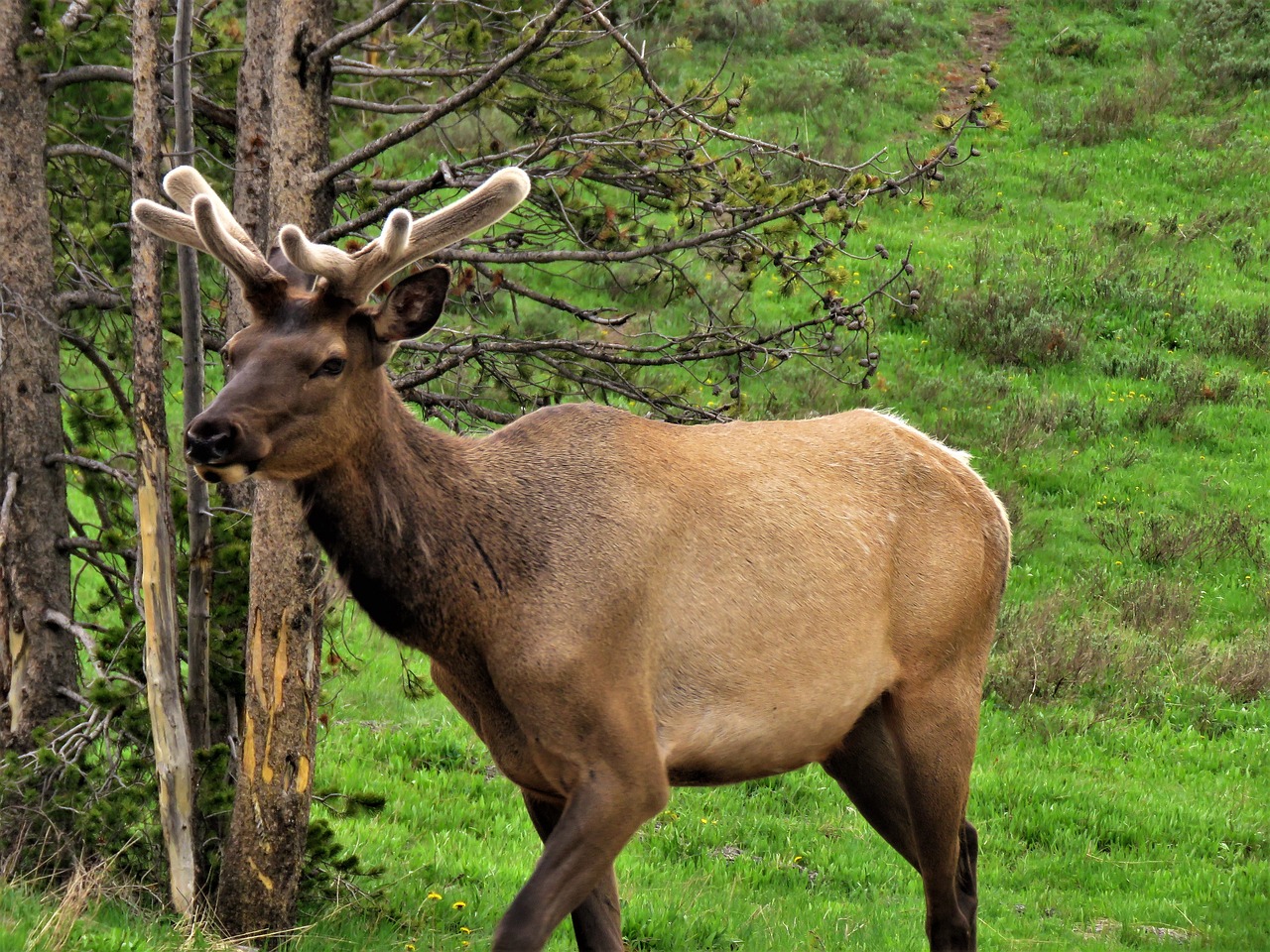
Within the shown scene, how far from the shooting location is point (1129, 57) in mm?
24891

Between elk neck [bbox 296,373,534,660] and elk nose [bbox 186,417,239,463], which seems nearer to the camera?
elk nose [bbox 186,417,239,463]

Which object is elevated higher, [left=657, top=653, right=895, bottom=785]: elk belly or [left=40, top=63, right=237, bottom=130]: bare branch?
[left=40, top=63, right=237, bottom=130]: bare branch

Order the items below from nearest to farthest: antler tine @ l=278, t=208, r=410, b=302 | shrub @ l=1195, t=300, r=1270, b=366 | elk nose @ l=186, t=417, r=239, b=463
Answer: elk nose @ l=186, t=417, r=239, b=463
antler tine @ l=278, t=208, r=410, b=302
shrub @ l=1195, t=300, r=1270, b=366

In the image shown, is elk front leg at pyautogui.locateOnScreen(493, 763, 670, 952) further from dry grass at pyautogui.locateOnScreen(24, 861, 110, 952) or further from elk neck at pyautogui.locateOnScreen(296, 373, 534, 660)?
dry grass at pyautogui.locateOnScreen(24, 861, 110, 952)

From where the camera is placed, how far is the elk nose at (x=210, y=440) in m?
4.16

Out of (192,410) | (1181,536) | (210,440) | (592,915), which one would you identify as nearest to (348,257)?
(210,440)

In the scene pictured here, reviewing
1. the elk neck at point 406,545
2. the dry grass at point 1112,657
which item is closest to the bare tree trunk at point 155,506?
the elk neck at point 406,545

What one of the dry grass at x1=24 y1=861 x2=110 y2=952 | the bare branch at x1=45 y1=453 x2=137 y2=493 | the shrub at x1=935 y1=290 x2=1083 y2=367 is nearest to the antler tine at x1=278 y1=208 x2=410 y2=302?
the dry grass at x1=24 y1=861 x2=110 y2=952

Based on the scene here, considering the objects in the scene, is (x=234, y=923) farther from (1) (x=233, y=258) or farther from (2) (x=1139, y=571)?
(2) (x=1139, y=571)

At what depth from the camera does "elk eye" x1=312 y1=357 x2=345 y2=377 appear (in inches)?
178

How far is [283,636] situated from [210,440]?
5.96 feet

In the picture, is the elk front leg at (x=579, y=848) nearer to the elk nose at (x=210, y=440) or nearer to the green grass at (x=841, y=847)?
the elk nose at (x=210, y=440)

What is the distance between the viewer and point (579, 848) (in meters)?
4.54

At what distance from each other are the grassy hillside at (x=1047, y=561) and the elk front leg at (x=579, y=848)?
62.7 inches
